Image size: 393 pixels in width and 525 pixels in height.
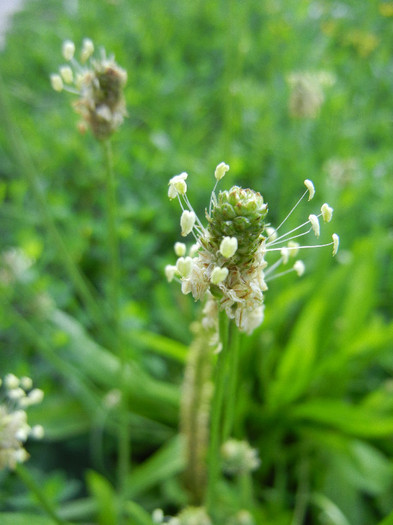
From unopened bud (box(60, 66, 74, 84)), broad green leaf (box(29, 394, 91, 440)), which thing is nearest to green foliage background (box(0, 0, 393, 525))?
broad green leaf (box(29, 394, 91, 440))

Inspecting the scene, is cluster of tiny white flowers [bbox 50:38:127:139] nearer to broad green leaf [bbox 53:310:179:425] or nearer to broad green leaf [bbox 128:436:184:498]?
broad green leaf [bbox 53:310:179:425]

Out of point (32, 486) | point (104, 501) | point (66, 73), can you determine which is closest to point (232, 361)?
point (32, 486)

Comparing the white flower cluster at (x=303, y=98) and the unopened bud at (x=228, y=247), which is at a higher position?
the white flower cluster at (x=303, y=98)

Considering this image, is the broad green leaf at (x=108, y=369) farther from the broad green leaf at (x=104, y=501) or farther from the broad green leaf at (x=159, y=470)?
the broad green leaf at (x=104, y=501)

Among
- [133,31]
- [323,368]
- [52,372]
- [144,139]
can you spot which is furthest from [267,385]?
[133,31]

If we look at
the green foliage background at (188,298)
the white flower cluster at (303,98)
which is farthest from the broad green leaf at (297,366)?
the white flower cluster at (303,98)

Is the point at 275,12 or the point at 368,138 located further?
the point at 275,12

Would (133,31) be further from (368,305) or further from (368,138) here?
(368,305)

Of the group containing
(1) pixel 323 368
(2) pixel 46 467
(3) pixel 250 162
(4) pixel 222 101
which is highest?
(4) pixel 222 101

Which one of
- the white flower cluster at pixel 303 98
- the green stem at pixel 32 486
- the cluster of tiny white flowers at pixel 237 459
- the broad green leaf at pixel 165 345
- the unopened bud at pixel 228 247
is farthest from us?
the white flower cluster at pixel 303 98
